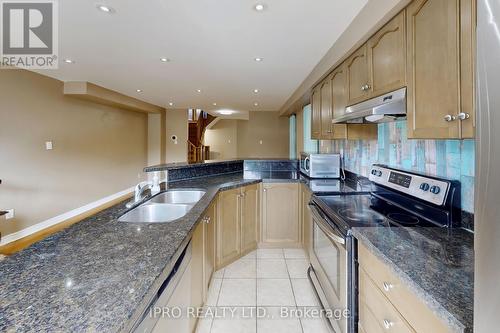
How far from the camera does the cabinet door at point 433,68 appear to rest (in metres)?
0.98

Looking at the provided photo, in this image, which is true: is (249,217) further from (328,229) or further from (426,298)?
(426,298)

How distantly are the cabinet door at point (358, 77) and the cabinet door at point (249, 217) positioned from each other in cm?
145

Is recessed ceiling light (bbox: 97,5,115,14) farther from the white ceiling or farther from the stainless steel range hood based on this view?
the stainless steel range hood

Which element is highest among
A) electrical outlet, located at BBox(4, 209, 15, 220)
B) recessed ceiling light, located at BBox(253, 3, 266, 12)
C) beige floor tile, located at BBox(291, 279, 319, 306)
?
recessed ceiling light, located at BBox(253, 3, 266, 12)

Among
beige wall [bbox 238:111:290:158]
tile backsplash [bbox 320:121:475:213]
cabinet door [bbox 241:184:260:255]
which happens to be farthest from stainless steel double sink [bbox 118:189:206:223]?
beige wall [bbox 238:111:290:158]

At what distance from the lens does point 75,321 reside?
0.59 m

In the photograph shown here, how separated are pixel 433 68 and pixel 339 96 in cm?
122

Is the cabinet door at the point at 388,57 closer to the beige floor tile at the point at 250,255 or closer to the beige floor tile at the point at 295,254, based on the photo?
the beige floor tile at the point at 295,254

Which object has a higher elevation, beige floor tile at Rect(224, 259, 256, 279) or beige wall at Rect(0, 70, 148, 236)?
beige wall at Rect(0, 70, 148, 236)

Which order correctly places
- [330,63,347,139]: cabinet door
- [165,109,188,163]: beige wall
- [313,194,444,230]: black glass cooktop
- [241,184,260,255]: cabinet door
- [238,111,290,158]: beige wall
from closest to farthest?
[313,194,444,230]: black glass cooktop
[330,63,347,139]: cabinet door
[241,184,260,255]: cabinet door
[165,109,188,163]: beige wall
[238,111,290,158]: beige wall

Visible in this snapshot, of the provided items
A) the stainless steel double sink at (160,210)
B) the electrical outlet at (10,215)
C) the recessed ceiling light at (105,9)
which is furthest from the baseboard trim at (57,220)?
the recessed ceiling light at (105,9)

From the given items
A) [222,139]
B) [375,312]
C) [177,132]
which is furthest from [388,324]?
[222,139]

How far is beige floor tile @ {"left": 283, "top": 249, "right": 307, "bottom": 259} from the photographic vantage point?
2.86 metres

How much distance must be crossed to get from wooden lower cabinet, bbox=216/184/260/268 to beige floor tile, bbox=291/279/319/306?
719 millimetres
